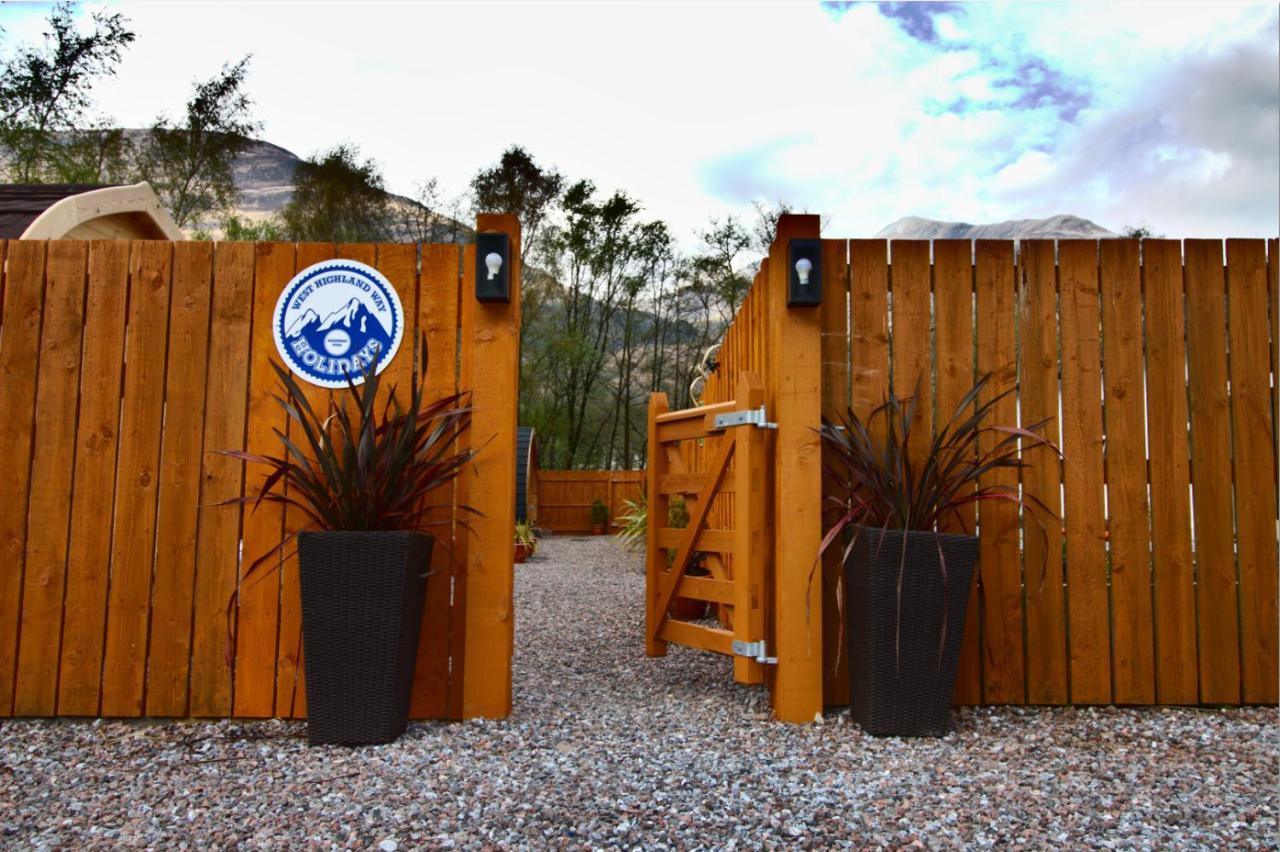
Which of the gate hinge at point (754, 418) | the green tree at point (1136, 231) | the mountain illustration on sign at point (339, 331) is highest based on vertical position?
the green tree at point (1136, 231)

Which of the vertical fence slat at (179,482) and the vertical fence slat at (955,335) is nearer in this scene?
the vertical fence slat at (179,482)

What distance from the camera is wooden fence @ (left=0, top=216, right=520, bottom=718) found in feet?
9.50

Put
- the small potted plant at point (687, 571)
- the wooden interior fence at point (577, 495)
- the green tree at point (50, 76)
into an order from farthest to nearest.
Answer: the wooden interior fence at point (577, 495) < the green tree at point (50, 76) < the small potted plant at point (687, 571)

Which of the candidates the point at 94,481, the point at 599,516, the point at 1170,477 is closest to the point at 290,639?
the point at 94,481

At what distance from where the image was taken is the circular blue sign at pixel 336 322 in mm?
2961

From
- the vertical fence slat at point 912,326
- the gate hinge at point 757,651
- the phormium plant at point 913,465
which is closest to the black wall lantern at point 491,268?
the phormium plant at point 913,465

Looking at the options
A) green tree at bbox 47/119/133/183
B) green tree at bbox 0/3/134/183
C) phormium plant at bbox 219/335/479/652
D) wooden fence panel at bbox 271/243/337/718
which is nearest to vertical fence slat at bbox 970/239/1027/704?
phormium plant at bbox 219/335/479/652

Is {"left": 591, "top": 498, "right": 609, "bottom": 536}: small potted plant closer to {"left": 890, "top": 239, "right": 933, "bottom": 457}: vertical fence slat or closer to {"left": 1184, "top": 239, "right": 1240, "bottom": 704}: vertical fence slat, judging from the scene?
{"left": 890, "top": 239, "right": 933, "bottom": 457}: vertical fence slat

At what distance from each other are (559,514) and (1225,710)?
13053 mm

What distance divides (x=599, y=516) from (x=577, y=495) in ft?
2.45

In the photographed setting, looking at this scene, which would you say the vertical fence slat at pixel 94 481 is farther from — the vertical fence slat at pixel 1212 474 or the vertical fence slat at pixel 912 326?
the vertical fence slat at pixel 1212 474

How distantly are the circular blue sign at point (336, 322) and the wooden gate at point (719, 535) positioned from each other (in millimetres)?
1397

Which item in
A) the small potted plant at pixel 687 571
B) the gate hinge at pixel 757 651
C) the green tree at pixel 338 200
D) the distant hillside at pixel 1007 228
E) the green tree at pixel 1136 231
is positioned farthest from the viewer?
the distant hillside at pixel 1007 228

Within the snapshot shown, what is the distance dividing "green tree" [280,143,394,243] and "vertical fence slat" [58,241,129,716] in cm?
1371
